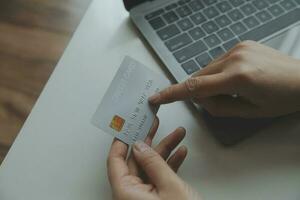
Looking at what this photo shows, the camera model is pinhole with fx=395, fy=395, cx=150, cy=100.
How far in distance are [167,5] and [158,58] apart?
109mm

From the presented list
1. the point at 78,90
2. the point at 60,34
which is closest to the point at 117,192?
the point at 78,90

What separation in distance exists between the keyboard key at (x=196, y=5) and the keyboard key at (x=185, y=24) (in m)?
0.03

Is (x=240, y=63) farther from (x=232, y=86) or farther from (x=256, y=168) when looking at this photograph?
(x=256, y=168)

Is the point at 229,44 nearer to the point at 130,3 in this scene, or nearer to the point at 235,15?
the point at 235,15

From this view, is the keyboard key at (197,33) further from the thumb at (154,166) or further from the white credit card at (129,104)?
the thumb at (154,166)

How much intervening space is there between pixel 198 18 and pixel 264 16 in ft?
0.40

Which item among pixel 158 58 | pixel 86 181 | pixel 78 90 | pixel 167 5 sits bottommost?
pixel 86 181

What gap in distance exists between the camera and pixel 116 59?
0.69m

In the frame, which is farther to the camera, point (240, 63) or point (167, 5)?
point (167, 5)

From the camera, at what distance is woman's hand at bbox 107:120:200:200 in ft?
1.66

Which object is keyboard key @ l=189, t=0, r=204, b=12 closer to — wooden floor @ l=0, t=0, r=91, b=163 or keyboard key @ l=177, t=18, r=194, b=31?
keyboard key @ l=177, t=18, r=194, b=31

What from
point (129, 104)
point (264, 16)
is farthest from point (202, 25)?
point (129, 104)

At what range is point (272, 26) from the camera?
27.7 inches

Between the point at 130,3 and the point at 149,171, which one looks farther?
the point at 130,3
